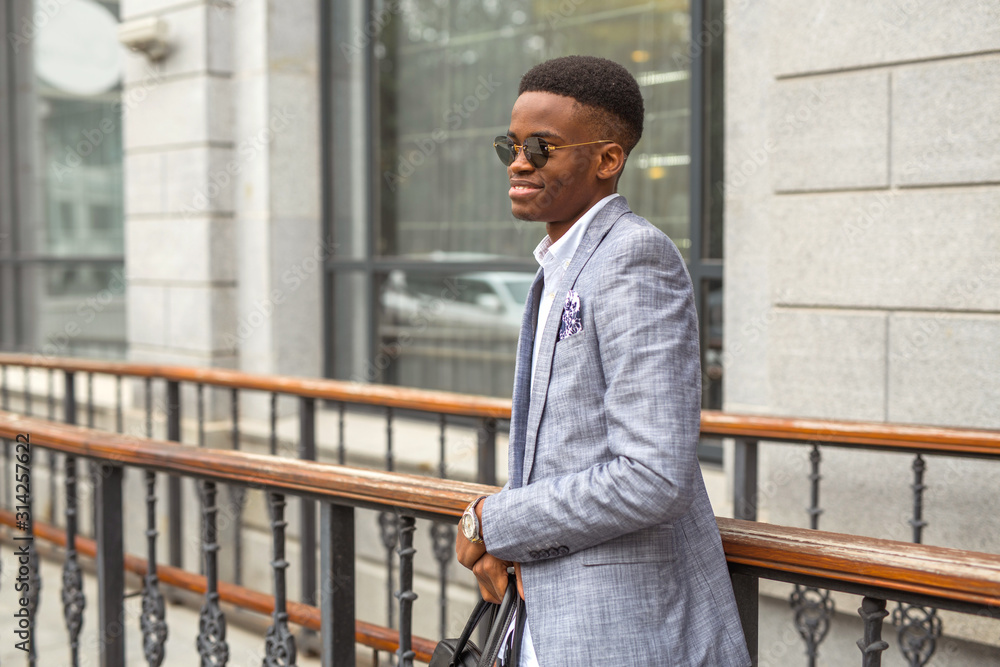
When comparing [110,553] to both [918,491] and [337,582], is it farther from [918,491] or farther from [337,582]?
[918,491]

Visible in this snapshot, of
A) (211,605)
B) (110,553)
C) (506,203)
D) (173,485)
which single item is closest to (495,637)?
(211,605)

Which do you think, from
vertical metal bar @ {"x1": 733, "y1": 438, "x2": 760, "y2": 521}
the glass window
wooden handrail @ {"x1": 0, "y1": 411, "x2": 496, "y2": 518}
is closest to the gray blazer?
wooden handrail @ {"x1": 0, "y1": 411, "x2": 496, "y2": 518}

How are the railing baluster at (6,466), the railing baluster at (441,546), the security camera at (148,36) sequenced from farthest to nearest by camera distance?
the security camera at (148,36) → the railing baluster at (6,466) → the railing baluster at (441,546)

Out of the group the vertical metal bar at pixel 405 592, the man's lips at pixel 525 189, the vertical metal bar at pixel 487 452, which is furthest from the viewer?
the vertical metal bar at pixel 487 452

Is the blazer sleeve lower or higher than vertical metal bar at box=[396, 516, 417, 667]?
higher

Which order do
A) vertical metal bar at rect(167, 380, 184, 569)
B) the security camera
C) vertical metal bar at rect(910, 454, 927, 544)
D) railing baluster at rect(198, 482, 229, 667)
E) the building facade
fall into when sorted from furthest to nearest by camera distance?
1. the security camera
2. vertical metal bar at rect(167, 380, 184, 569)
3. the building facade
4. vertical metal bar at rect(910, 454, 927, 544)
5. railing baluster at rect(198, 482, 229, 667)

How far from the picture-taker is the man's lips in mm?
1627

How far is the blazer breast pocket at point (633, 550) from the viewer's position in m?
1.53

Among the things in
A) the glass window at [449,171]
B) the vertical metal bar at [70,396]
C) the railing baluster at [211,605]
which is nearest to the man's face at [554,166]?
the railing baluster at [211,605]

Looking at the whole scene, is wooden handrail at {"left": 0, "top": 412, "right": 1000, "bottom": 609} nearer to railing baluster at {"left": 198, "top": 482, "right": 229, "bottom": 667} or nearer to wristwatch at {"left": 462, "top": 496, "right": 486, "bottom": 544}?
railing baluster at {"left": 198, "top": 482, "right": 229, "bottom": 667}

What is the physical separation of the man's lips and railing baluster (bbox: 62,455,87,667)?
2.09 meters

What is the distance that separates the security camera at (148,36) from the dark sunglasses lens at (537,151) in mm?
6020

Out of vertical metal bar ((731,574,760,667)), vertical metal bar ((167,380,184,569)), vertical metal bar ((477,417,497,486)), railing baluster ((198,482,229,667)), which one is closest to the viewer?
vertical metal bar ((731,574,760,667))

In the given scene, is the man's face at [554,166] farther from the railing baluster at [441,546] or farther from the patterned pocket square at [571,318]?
the railing baluster at [441,546]
